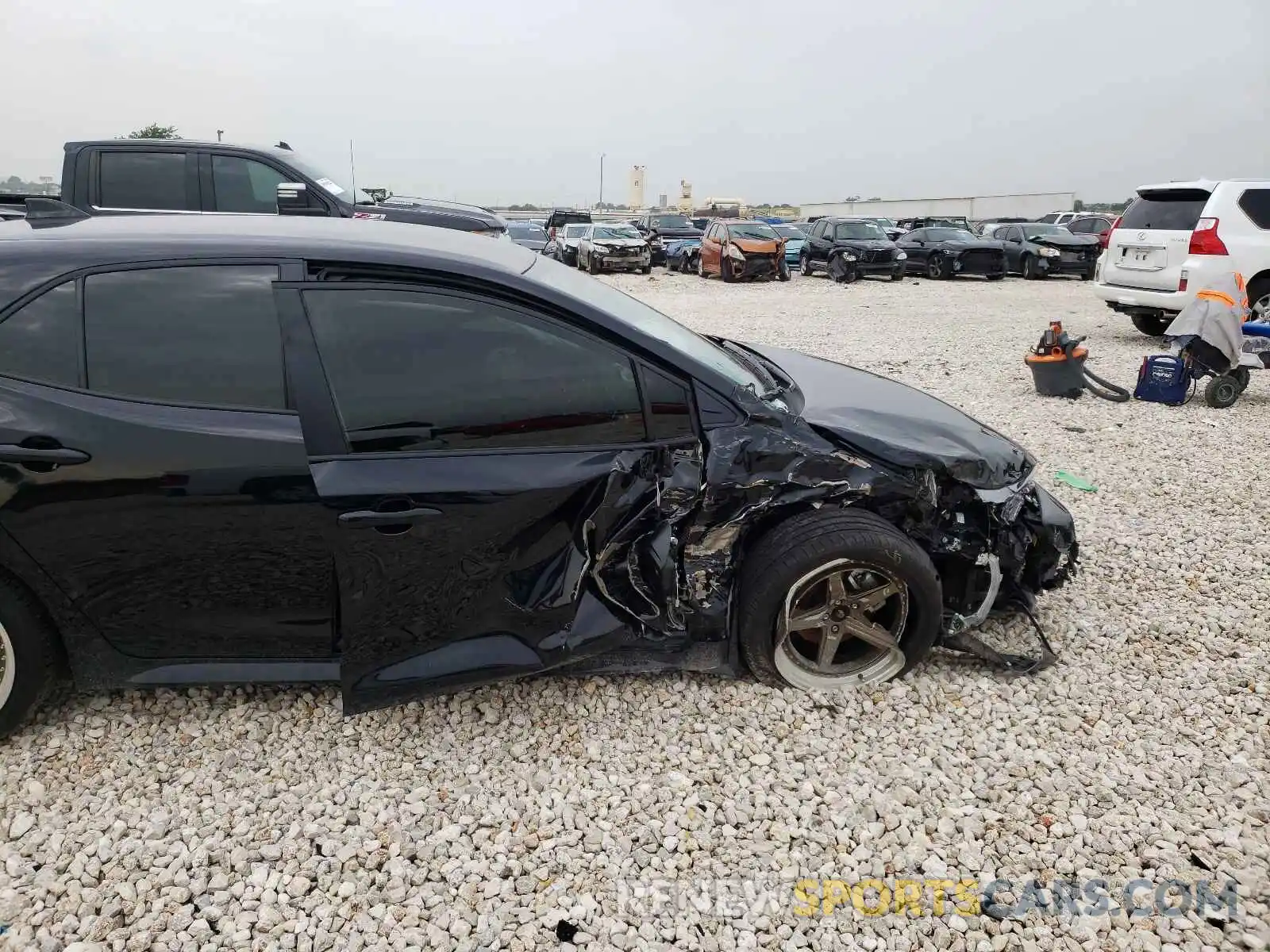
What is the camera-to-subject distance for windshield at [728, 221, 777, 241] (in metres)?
20.4

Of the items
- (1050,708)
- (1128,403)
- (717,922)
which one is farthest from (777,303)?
(717,922)

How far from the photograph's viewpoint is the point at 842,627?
3.06m

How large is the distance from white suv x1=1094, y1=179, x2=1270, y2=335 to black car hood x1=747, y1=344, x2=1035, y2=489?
25.1 feet

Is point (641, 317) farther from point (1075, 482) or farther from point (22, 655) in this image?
point (1075, 482)

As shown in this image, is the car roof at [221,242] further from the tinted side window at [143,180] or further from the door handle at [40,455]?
the tinted side window at [143,180]

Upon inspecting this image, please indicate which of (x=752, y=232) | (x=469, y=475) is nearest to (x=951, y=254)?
(x=752, y=232)

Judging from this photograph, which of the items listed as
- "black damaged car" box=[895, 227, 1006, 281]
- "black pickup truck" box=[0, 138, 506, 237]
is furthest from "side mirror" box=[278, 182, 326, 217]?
"black damaged car" box=[895, 227, 1006, 281]

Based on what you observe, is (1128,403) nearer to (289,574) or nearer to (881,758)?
(881,758)

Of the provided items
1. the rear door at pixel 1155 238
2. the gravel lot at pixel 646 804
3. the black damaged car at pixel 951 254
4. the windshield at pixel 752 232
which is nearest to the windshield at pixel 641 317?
the gravel lot at pixel 646 804

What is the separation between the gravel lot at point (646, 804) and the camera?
7.21 ft

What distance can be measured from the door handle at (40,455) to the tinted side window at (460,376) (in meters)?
0.75

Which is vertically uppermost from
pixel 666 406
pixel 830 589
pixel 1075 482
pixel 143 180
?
pixel 143 180

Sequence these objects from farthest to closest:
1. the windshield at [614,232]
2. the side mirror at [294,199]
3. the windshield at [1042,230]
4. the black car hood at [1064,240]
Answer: the windshield at [614,232] < the windshield at [1042,230] < the black car hood at [1064,240] < the side mirror at [294,199]

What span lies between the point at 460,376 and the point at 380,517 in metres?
0.50
